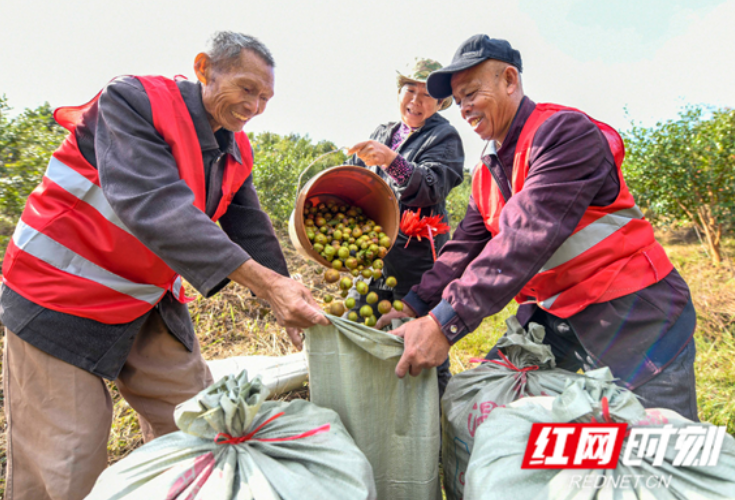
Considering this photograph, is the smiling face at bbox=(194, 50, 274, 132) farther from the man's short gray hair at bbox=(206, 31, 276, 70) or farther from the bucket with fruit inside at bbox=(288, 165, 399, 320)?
the bucket with fruit inside at bbox=(288, 165, 399, 320)

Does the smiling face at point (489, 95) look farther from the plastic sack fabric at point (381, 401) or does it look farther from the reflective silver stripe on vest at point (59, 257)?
the reflective silver stripe on vest at point (59, 257)

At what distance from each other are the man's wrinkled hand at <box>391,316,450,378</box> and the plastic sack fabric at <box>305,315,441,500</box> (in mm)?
45

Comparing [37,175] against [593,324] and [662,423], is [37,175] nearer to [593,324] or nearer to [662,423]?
[593,324]

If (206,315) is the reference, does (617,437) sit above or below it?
above

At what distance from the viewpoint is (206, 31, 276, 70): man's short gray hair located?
68.7 inches

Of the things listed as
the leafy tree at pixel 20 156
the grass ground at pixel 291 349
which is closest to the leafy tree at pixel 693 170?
the grass ground at pixel 291 349

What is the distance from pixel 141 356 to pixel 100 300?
46 centimetres

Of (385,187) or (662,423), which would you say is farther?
(385,187)

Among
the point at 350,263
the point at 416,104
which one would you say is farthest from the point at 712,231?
the point at 350,263

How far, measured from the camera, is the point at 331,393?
1.53 meters

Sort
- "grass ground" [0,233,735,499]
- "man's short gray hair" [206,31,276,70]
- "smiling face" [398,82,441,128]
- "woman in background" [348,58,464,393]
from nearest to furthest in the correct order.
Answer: "man's short gray hair" [206,31,276,70]
"woman in background" [348,58,464,393]
"smiling face" [398,82,441,128]
"grass ground" [0,233,735,499]

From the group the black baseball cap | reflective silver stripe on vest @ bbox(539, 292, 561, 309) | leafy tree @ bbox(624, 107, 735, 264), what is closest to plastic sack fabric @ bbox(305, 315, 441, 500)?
reflective silver stripe on vest @ bbox(539, 292, 561, 309)

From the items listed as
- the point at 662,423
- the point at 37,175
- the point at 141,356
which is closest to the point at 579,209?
the point at 662,423

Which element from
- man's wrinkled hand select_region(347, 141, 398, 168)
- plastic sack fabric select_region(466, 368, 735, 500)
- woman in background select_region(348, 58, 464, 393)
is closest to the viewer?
plastic sack fabric select_region(466, 368, 735, 500)
